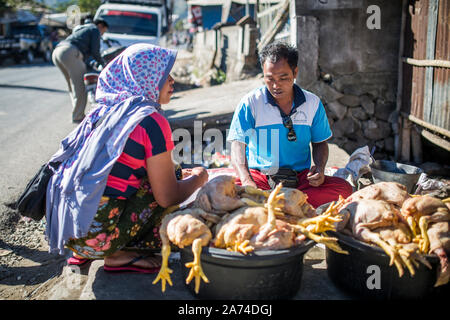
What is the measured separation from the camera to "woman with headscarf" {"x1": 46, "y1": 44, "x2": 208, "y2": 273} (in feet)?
7.24

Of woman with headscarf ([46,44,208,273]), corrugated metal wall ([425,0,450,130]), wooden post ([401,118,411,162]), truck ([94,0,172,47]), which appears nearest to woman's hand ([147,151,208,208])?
woman with headscarf ([46,44,208,273])

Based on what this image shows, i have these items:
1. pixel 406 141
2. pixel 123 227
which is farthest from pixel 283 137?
pixel 406 141

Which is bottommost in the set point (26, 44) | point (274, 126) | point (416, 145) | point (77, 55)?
point (416, 145)

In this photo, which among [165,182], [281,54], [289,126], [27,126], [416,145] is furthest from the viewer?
[27,126]

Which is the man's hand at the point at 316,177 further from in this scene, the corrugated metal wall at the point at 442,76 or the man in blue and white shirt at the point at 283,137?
the corrugated metal wall at the point at 442,76

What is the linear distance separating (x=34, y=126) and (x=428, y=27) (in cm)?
662

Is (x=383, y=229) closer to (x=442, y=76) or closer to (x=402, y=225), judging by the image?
(x=402, y=225)

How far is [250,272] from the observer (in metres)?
1.95

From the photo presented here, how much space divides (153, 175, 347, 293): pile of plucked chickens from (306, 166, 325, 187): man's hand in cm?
73

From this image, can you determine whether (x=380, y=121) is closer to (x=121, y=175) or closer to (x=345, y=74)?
(x=345, y=74)

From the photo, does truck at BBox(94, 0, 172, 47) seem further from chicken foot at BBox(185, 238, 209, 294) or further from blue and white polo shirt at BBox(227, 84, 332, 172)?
chicken foot at BBox(185, 238, 209, 294)

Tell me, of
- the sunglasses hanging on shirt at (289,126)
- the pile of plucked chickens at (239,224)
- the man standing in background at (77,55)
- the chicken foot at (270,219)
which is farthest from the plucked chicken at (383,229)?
the man standing in background at (77,55)

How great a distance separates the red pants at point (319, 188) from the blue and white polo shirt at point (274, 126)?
0.31ft

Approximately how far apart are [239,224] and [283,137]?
1.35 metres
